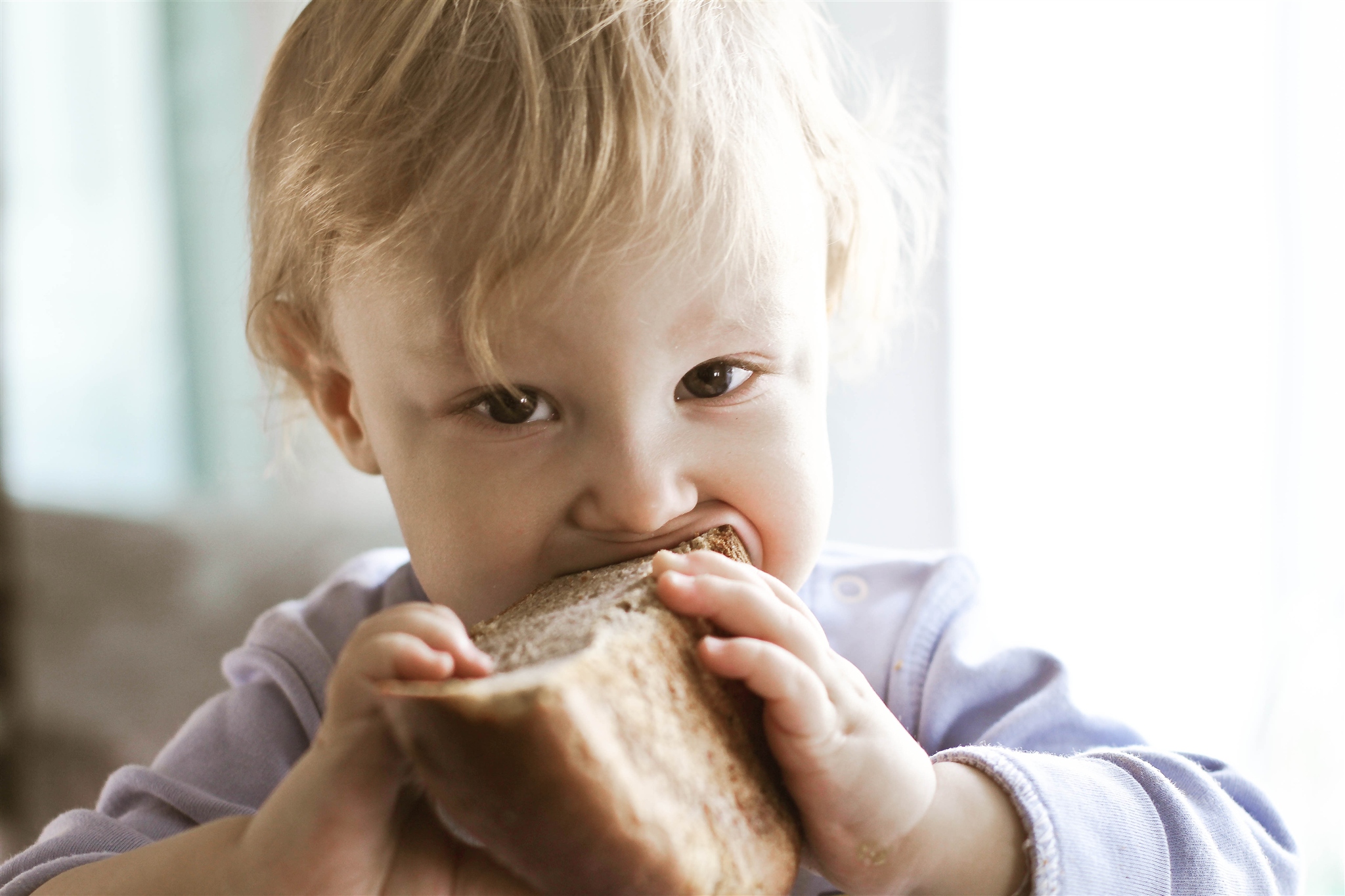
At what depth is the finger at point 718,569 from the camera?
502 millimetres

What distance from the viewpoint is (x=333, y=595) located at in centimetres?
100

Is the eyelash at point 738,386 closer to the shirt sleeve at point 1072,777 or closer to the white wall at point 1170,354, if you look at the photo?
the shirt sleeve at point 1072,777

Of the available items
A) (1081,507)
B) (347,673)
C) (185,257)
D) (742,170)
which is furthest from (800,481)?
(185,257)

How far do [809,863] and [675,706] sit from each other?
148mm

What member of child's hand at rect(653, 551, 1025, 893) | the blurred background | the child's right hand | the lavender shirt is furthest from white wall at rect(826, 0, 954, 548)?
the child's right hand

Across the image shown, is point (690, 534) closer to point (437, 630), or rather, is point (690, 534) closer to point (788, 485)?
point (788, 485)

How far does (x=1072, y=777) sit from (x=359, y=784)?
1.37 feet

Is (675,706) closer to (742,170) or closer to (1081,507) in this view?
(742,170)

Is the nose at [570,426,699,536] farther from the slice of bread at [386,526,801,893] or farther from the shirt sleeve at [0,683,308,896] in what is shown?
the shirt sleeve at [0,683,308,896]

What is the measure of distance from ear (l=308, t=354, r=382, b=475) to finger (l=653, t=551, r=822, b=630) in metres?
0.43

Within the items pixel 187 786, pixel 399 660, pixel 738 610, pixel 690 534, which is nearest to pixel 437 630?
pixel 399 660

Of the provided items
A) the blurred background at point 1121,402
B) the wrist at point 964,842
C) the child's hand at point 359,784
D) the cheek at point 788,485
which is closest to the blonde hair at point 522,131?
the cheek at point 788,485

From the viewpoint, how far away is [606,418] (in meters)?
0.61

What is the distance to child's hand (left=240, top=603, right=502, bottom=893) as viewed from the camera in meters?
0.43
